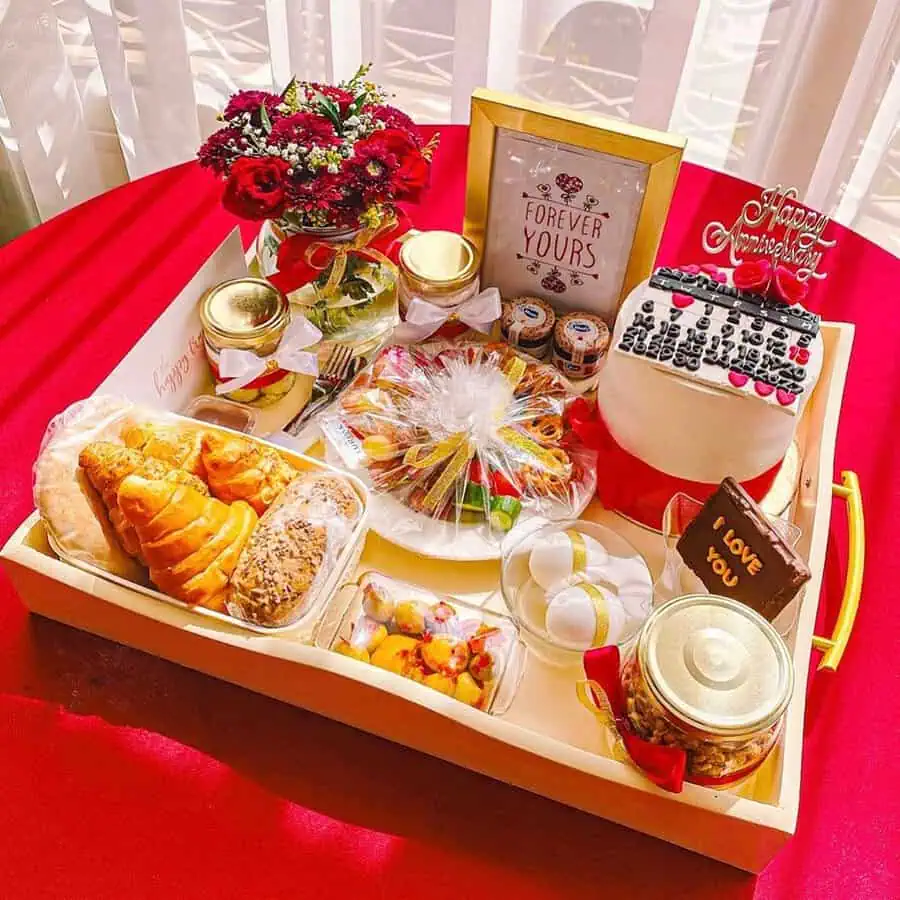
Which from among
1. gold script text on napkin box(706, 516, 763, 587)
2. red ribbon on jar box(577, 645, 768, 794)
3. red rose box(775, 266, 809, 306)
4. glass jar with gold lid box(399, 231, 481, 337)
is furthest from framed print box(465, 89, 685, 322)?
red ribbon on jar box(577, 645, 768, 794)

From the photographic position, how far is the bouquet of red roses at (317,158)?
3.49 ft

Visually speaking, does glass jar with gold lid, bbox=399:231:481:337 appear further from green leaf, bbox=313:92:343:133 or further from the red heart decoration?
the red heart decoration

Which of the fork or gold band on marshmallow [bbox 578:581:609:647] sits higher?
gold band on marshmallow [bbox 578:581:609:647]

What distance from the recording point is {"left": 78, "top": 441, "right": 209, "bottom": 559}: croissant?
917 millimetres

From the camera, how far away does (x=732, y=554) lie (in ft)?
2.93

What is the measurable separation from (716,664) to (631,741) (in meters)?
0.10

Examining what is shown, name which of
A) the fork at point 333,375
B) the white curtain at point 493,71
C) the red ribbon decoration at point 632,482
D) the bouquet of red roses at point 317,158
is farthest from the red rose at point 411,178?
the white curtain at point 493,71

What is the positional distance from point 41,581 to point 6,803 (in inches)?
8.2

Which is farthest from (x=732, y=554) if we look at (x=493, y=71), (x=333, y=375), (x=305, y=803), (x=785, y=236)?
(x=493, y=71)

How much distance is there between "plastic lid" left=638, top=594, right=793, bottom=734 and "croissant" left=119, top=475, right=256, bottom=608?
0.42m

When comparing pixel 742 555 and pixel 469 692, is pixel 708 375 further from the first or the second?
pixel 469 692

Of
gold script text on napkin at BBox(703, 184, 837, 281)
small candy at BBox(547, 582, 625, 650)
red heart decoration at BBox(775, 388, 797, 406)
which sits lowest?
small candy at BBox(547, 582, 625, 650)

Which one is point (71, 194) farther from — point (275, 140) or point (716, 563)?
point (716, 563)

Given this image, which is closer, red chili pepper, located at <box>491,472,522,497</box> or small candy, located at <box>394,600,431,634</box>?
small candy, located at <box>394,600,431,634</box>
